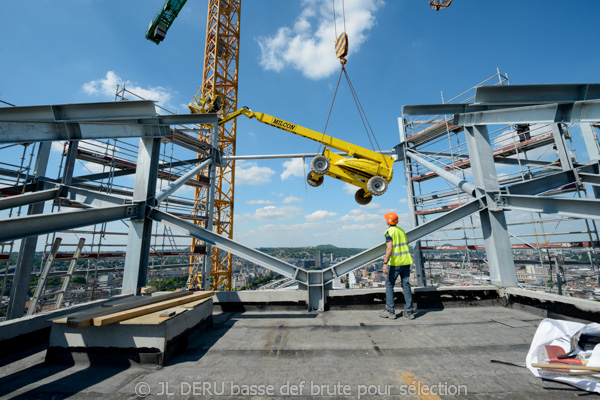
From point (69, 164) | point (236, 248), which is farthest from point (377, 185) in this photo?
point (69, 164)

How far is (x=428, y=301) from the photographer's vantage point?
5.45 metres

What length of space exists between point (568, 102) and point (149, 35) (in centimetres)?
3858

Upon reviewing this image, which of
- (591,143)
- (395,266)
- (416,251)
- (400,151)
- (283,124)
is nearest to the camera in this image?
(395,266)

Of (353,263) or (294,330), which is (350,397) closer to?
(294,330)

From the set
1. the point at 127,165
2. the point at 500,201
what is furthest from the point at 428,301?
the point at 127,165

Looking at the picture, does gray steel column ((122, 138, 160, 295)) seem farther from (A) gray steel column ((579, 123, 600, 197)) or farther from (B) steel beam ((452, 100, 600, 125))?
(A) gray steel column ((579, 123, 600, 197))

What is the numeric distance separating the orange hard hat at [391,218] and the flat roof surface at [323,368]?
1947 mm

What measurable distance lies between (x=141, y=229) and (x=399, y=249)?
5.30 metres

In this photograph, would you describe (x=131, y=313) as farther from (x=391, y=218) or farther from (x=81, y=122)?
(x=391, y=218)

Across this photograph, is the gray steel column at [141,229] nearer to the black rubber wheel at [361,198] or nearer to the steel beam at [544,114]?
the steel beam at [544,114]

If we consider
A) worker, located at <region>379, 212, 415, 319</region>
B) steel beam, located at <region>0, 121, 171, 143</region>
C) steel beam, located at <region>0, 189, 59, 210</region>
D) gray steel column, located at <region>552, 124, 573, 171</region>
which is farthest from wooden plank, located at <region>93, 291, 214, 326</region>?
gray steel column, located at <region>552, 124, 573, 171</region>

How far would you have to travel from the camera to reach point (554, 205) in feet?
15.0

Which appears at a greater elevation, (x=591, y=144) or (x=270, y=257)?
(x=591, y=144)

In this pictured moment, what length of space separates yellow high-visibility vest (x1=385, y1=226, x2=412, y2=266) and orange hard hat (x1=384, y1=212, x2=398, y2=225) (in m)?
0.28
